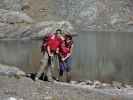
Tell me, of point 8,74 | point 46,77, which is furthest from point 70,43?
point 8,74

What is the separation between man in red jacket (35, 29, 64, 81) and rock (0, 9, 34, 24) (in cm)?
5524

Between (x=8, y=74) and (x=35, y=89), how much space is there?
2982 millimetres

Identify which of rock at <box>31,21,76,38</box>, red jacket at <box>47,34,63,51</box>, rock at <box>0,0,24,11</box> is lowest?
rock at <box>31,21,76,38</box>

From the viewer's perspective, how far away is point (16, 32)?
7338 centimetres

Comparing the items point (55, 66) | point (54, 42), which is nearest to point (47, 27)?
point (55, 66)

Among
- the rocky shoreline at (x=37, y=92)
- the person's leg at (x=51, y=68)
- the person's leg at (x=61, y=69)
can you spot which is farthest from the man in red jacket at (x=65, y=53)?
the rocky shoreline at (x=37, y=92)

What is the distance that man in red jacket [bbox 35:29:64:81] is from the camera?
20984 mm

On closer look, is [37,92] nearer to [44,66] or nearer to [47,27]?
[44,66]

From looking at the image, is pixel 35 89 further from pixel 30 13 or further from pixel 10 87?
pixel 30 13

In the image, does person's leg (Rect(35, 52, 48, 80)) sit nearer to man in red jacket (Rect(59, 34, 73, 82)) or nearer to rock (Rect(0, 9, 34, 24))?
man in red jacket (Rect(59, 34, 73, 82))

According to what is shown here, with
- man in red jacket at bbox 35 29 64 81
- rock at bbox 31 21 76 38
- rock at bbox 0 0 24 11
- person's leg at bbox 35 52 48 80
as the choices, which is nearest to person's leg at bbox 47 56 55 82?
man in red jacket at bbox 35 29 64 81

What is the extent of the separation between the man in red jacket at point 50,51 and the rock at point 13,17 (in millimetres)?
55239

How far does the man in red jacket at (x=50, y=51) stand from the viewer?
21.0 m

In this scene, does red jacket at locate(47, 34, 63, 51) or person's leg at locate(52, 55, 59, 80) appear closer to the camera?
red jacket at locate(47, 34, 63, 51)
